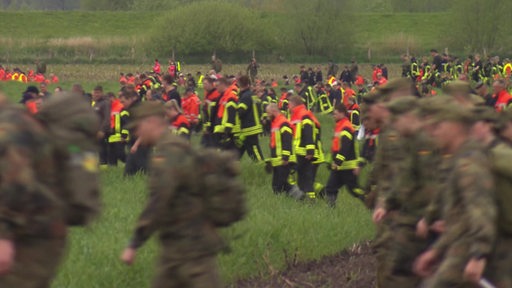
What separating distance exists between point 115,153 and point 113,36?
64.7m

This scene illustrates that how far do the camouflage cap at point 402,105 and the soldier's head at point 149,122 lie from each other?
2.22 m

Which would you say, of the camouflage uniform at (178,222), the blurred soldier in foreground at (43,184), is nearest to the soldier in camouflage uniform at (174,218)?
the camouflage uniform at (178,222)

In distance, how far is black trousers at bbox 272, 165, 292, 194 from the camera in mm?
15625

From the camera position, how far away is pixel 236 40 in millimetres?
69062

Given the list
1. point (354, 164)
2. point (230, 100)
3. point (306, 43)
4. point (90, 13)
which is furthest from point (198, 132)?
point (90, 13)

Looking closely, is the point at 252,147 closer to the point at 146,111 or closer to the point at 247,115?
the point at 247,115

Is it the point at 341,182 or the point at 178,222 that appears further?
the point at 341,182

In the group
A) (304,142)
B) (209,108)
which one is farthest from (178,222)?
(209,108)

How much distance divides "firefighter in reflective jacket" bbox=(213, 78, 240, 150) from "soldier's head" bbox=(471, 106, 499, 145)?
9.65 m

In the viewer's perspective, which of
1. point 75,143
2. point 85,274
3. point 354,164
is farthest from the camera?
point 354,164

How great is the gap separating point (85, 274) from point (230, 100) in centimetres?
758

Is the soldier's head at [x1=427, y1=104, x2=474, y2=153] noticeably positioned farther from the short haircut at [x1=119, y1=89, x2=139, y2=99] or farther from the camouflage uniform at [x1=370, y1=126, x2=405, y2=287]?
the short haircut at [x1=119, y1=89, x2=139, y2=99]

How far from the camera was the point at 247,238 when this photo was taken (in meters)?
11.3

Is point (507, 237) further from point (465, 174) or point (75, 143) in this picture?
point (75, 143)
